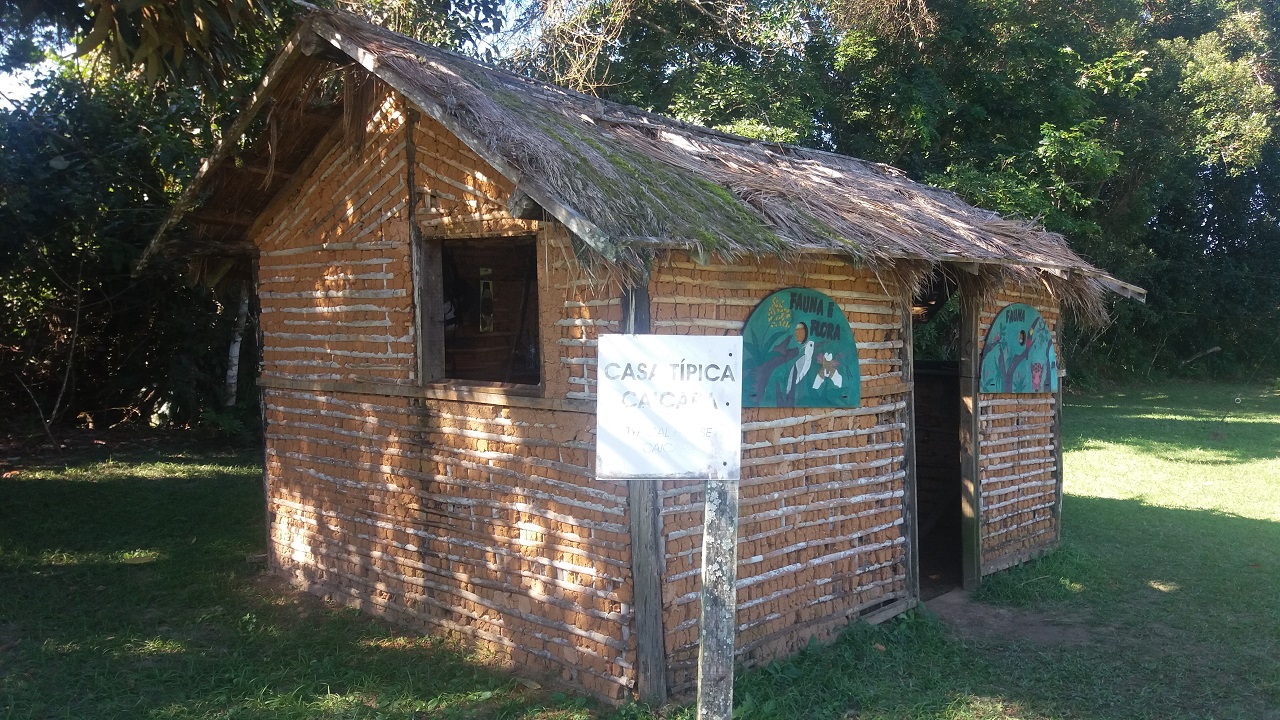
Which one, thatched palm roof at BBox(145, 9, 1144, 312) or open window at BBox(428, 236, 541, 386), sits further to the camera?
open window at BBox(428, 236, 541, 386)

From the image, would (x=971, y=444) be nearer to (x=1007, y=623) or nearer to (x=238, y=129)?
(x=1007, y=623)

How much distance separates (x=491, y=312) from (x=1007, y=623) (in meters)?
4.92

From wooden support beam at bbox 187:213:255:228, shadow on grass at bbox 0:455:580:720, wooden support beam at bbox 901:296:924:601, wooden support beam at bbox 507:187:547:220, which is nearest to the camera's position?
wooden support beam at bbox 507:187:547:220

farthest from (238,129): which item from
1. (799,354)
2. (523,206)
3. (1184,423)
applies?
(1184,423)

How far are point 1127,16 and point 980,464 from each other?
14673 millimetres

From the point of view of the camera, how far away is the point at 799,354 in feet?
18.3

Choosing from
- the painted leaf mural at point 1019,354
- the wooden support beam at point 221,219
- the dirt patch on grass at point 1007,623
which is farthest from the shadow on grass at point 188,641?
the painted leaf mural at point 1019,354

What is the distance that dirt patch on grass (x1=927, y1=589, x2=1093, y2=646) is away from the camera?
6230 mm

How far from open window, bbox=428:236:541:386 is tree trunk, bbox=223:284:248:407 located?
506 centimetres

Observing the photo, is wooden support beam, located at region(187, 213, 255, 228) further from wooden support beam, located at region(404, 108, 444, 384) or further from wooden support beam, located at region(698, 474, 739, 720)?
wooden support beam, located at region(698, 474, 739, 720)

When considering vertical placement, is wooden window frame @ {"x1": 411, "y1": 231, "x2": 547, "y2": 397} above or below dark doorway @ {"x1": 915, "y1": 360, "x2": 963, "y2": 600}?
above

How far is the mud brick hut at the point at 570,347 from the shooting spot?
15.8 ft

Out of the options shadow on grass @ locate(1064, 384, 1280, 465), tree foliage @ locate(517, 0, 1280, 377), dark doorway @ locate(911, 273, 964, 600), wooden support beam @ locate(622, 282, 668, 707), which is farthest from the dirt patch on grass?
shadow on grass @ locate(1064, 384, 1280, 465)

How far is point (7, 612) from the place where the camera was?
6.39 meters
